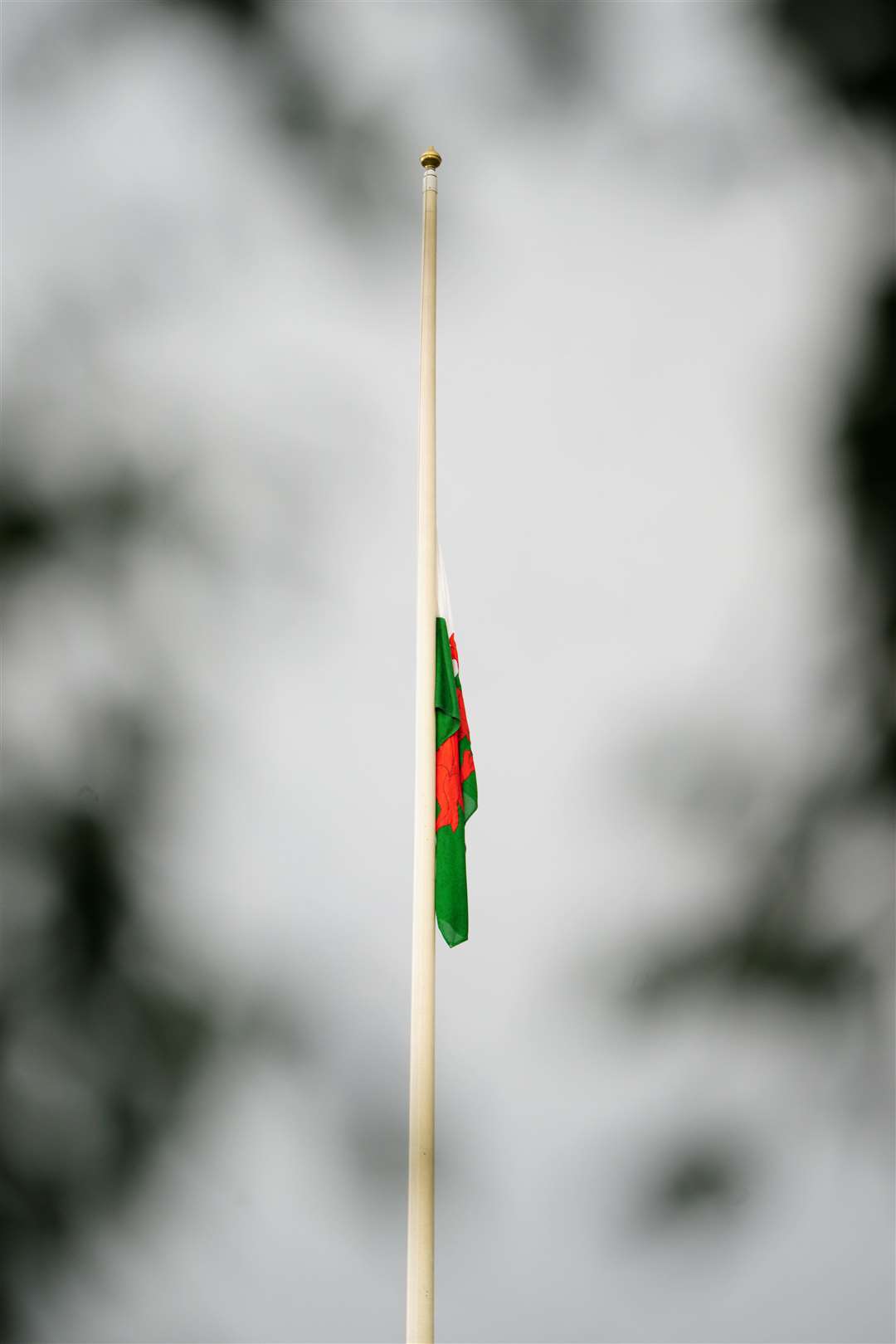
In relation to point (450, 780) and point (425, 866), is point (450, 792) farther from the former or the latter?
point (425, 866)

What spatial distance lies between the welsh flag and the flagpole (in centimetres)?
10

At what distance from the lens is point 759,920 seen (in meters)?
2.71

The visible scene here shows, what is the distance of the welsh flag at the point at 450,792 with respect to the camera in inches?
194

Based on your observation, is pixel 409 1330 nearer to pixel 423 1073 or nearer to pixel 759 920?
pixel 423 1073

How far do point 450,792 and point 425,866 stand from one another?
1.31 feet

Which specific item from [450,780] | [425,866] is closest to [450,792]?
[450,780]

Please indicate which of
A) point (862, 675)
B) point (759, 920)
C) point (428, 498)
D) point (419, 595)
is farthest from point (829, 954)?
point (428, 498)

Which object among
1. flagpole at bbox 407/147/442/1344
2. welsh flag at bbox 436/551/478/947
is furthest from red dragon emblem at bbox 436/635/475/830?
flagpole at bbox 407/147/442/1344

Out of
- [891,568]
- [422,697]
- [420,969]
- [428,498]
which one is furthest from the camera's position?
[428,498]

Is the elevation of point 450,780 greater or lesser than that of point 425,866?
greater

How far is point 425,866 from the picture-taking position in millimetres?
4668

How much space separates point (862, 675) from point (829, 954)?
594 millimetres

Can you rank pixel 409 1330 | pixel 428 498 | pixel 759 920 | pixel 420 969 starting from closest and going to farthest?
pixel 759 920 < pixel 409 1330 < pixel 420 969 < pixel 428 498

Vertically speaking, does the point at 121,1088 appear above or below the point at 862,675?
below
